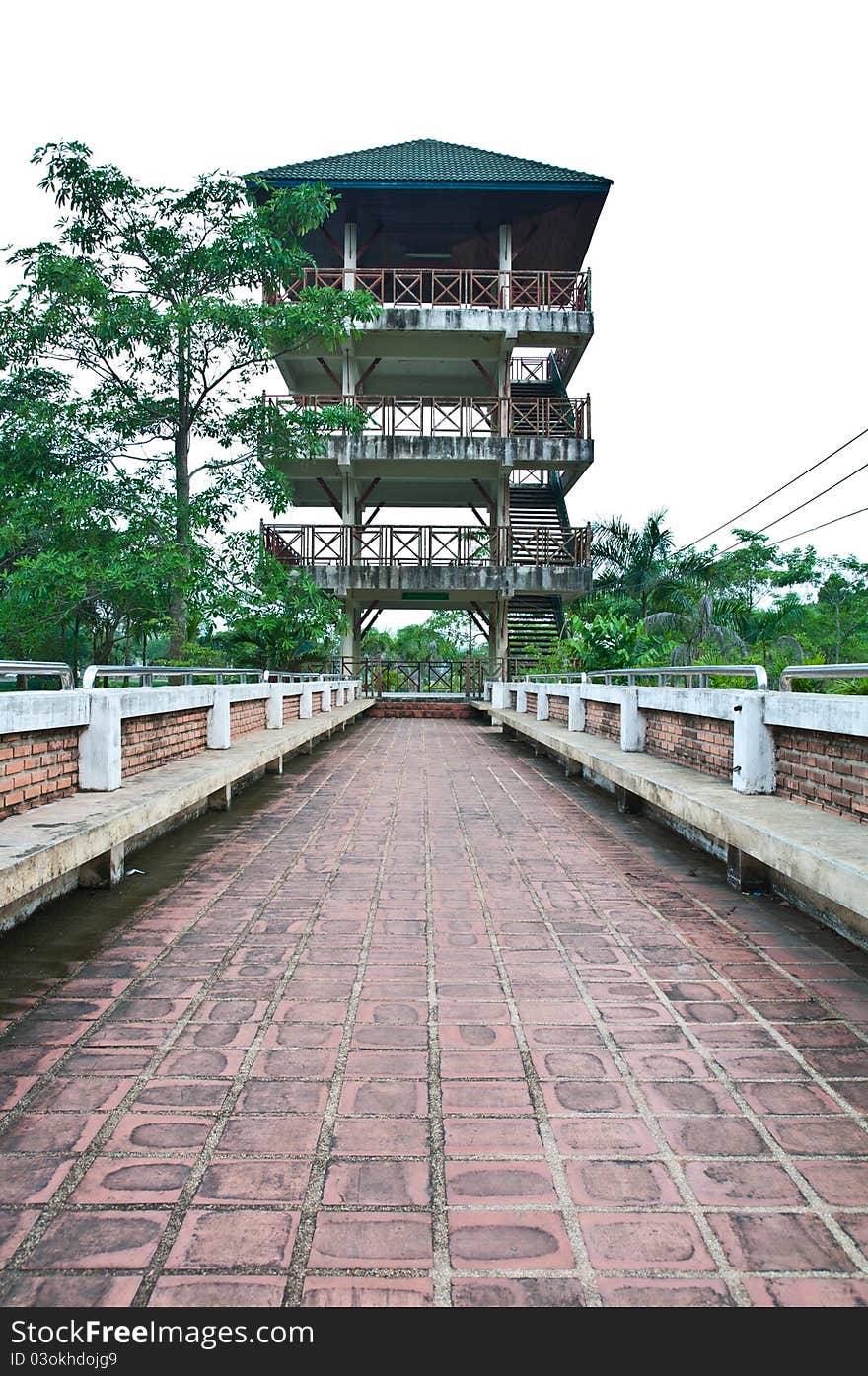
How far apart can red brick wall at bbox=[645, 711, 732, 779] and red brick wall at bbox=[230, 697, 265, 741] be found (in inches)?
188

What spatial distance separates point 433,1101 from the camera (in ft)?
8.01

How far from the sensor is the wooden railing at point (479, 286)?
26422mm

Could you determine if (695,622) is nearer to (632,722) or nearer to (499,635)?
(499,635)

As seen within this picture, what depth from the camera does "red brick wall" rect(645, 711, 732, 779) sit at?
5.99 metres

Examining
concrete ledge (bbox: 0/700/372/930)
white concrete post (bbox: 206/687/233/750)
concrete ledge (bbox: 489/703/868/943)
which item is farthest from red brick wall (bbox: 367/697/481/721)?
concrete ledge (bbox: 489/703/868/943)

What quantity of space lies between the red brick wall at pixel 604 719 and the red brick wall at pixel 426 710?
13.7 metres

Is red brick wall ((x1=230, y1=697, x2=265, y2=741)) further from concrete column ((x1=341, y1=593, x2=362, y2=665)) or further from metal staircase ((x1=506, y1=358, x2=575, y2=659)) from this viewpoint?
metal staircase ((x1=506, y1=358, x2=575, y2=659))

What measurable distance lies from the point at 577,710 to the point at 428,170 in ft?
76.7

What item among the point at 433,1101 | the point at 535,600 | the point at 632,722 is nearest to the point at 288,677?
the point at 632,722

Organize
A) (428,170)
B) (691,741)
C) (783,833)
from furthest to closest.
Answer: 1. (428,170)
2. (691,741)
3. (783,833)

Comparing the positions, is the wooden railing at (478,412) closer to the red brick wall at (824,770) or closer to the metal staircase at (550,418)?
the metal staircase at (550,418)

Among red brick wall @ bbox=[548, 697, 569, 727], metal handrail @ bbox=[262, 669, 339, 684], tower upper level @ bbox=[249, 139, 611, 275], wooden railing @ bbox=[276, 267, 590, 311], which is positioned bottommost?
red brick wall @ bbox=[548, 697, 569, 727]

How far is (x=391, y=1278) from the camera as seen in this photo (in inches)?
67.7

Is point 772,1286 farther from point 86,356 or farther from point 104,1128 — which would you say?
point 86,356
